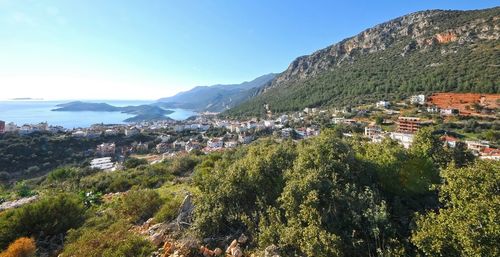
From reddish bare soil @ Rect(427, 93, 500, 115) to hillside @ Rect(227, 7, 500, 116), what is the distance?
2.10 metres

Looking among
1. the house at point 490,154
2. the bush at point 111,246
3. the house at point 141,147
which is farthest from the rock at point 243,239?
the house at point 141,147

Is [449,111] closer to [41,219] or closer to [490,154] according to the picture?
[490,154]

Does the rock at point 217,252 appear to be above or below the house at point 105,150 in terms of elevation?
above

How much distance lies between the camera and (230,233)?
718 cm

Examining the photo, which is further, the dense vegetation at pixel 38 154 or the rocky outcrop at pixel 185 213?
the dense vegetation at pixel 38 154

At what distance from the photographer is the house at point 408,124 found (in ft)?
140

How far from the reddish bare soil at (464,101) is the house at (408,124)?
1124 centimetres

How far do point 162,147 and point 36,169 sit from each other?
22.1 meters

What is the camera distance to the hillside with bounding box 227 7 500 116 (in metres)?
59.2

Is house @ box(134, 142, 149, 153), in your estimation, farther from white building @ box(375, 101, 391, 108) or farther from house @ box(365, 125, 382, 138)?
white building @ box(375, 101, 391, 108)

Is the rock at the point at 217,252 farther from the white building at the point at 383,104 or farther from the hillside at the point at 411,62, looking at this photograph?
the hillside at the point at 411,62

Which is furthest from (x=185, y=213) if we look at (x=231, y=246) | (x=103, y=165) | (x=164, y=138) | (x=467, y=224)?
(x=164, y=138)

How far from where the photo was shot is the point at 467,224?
440 cm

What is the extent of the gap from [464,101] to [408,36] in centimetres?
4959
